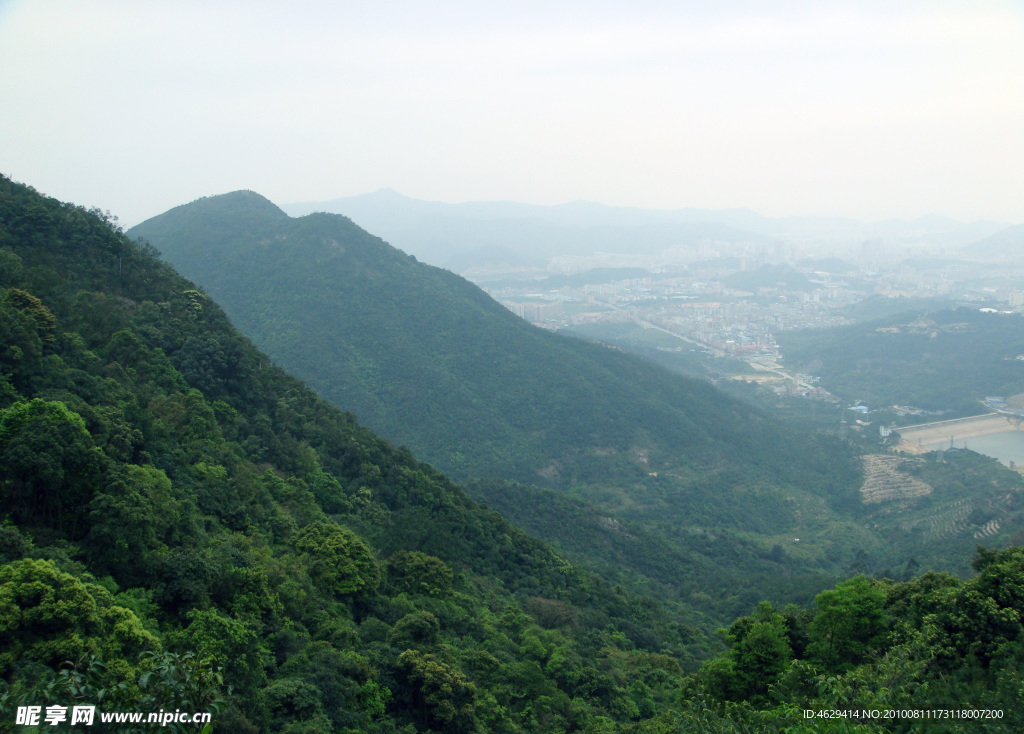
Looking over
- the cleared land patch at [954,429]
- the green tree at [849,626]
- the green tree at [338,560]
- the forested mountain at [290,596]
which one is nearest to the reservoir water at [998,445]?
the cleared land patch at [954,429]

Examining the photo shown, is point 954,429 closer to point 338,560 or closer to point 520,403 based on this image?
point 520,403

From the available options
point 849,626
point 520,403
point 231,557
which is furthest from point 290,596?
point 520,403

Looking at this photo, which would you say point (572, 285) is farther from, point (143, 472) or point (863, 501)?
point (143, 472)

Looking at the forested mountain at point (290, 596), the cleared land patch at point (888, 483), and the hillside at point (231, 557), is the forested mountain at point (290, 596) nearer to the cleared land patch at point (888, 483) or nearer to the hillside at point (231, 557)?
the hillside at point (231, 557)

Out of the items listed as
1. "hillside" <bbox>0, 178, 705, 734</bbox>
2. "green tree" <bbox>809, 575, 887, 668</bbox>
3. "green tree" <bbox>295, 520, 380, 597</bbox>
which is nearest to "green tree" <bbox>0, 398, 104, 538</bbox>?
"hillside" <bbox>0, 178, 705, 734</bbox>

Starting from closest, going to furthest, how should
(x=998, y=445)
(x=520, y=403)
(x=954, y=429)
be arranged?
1. (x=520, y=403)
2. (x=998, y=445)
3. (x=954, y=429)

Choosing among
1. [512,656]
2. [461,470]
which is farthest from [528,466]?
[512,656]

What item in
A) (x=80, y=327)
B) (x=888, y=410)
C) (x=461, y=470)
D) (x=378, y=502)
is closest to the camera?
(x=80, y=327)
